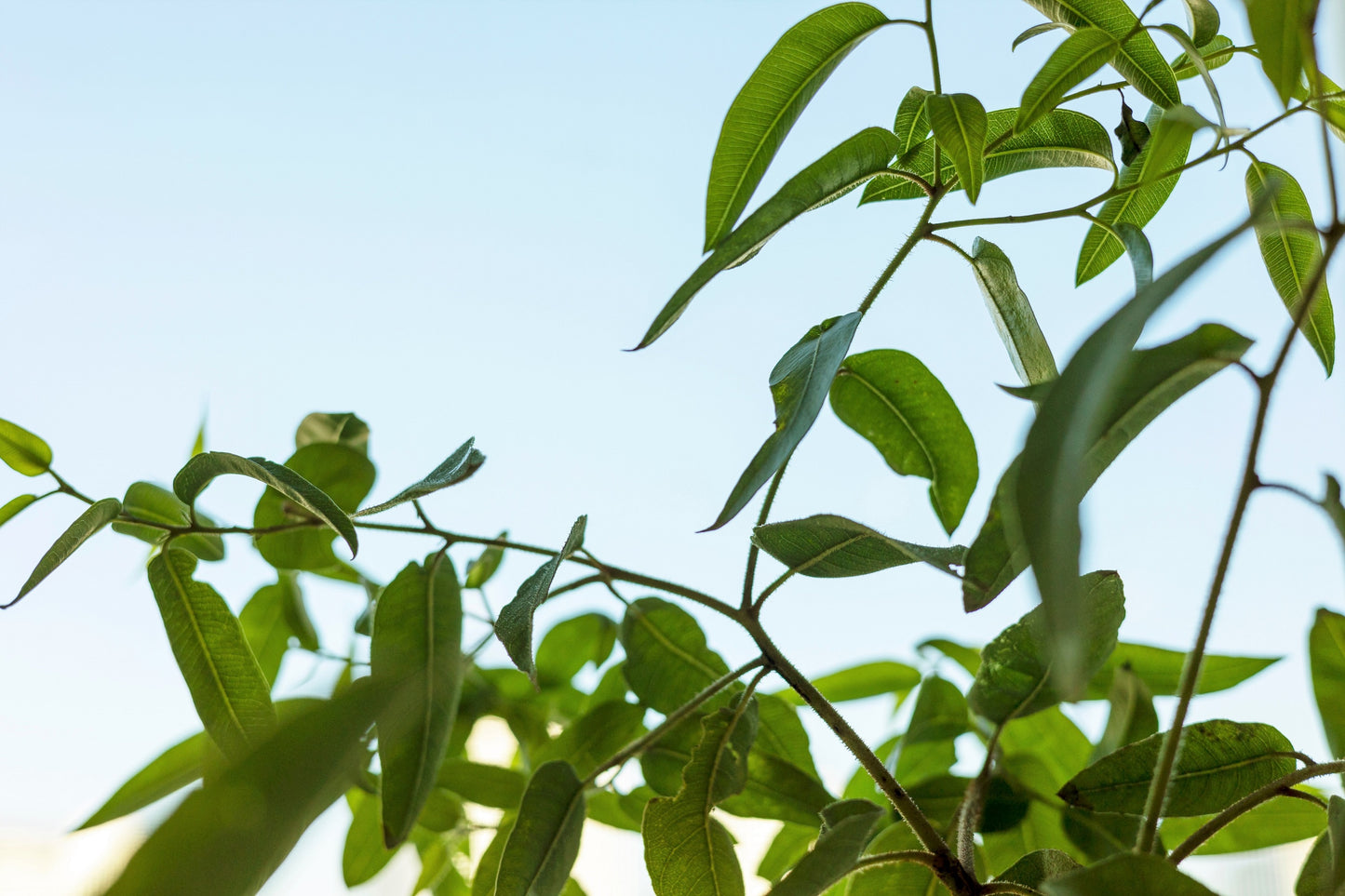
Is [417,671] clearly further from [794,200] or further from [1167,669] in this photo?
[1167,669]

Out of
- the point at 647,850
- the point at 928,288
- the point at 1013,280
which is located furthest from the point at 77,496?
the point at 928,288

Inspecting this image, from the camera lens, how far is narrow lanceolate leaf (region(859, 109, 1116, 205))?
0.42m

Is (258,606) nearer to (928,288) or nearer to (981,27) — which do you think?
(928,288)

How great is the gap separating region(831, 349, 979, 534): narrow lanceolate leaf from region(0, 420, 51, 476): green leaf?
1.31 feet

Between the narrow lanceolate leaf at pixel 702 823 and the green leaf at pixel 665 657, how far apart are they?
0.27ft

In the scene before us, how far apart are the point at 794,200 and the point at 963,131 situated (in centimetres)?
7

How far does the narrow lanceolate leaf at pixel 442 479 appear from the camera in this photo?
0.36m

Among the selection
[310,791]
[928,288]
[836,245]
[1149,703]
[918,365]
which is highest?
[836,245]

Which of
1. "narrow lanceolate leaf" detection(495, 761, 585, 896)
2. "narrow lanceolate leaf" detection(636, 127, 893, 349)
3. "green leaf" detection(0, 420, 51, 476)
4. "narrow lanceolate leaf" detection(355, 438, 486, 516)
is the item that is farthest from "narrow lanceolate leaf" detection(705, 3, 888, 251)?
"green leaf" detection(0, 420, 51, 476)

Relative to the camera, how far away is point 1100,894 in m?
0.24

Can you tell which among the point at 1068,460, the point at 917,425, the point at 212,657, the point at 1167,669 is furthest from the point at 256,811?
the point at 1167,669

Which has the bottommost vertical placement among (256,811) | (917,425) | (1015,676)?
(256,811)

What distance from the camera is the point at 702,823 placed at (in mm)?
405

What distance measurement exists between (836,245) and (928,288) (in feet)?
0.55
